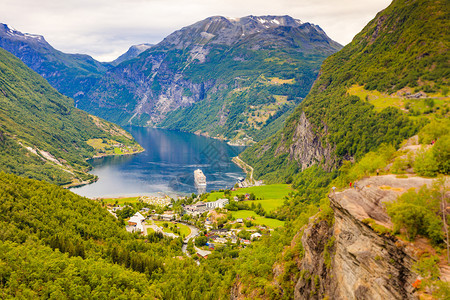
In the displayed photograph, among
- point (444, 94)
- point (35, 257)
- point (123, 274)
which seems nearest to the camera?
point (35, 257)

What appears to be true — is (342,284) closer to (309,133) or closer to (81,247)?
(81,247)

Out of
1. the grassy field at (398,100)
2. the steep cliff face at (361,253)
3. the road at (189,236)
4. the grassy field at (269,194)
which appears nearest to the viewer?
the steep cliff face at (361,253)

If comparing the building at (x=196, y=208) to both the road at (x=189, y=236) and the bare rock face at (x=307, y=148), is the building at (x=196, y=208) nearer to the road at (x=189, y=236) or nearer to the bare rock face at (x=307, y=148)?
the road at (x=189, y=236)

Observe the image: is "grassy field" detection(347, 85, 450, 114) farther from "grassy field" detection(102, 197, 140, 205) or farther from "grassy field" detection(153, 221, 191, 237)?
"grassy field" detection(102, 197, 140, 205)

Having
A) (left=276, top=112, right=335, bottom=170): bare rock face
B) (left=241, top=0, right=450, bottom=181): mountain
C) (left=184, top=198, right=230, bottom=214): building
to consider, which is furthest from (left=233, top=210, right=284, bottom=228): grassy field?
(left=276, top=112, right=335, bottom=170): bare rock face

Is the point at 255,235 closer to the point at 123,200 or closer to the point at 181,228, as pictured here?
the point at 181,228

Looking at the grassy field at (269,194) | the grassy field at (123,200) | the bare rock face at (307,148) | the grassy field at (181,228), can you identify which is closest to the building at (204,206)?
the grassy field at (269,194)

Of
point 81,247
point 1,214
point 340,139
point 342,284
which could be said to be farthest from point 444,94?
point 1,214
